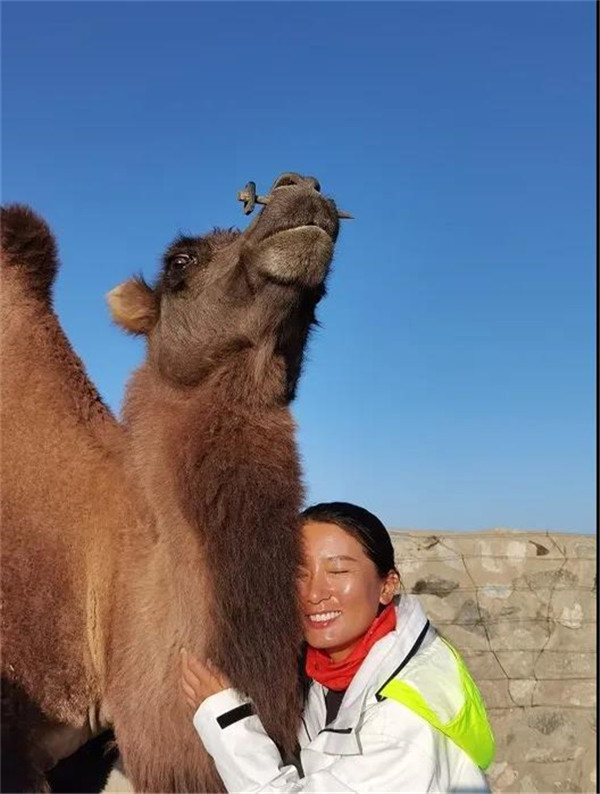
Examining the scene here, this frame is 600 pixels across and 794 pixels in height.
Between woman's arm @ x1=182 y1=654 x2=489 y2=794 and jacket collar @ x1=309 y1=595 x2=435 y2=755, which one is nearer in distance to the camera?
woman's arm @ x1=182 y1=654 x2=489 y2=794

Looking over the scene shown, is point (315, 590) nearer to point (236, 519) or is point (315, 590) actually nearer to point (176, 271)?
point (236, 519)

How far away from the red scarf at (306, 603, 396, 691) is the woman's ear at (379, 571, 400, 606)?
0.03 metres

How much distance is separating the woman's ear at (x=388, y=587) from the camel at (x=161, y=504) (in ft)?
0.83

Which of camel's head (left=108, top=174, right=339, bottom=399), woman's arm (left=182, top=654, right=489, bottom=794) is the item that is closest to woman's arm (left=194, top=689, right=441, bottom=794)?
woman's arm (left=182, top=654, right=489, bottom=794)

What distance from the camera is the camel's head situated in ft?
→ 9.00

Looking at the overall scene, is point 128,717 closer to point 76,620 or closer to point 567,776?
point 76,620

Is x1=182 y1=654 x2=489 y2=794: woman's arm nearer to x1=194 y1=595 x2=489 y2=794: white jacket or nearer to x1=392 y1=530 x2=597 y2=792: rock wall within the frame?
x1=194 y1=595 x2=489 y2=794: white jacket

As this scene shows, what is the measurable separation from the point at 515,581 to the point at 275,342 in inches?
170

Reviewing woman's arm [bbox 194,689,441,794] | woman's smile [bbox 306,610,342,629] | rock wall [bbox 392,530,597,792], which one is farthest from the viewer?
rock wall [bbox 392,530,597,792]

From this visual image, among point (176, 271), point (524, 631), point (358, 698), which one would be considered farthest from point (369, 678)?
point (524, 631)

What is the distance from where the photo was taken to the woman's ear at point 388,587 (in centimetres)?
253

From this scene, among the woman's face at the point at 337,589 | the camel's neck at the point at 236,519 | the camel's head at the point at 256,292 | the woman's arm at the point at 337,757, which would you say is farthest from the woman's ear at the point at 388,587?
the camel's head at the point at 256,292

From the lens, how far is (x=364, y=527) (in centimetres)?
249

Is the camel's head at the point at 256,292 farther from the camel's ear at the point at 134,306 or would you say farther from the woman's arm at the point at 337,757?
the woman's arm at the point at 337,757
